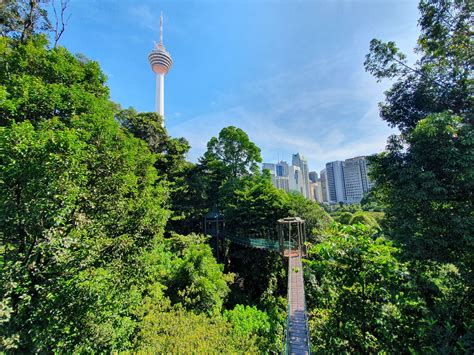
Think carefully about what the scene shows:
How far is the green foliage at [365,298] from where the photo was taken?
314 cm

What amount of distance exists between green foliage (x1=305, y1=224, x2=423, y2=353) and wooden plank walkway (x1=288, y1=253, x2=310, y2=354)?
0.39 m

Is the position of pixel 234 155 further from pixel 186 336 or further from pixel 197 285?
pixel 186 336

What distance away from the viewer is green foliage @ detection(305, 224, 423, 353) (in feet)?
10.3

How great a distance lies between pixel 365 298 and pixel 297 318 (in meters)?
2.33

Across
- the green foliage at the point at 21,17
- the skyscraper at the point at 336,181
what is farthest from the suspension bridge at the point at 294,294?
the skyscraper at the point at 336,181

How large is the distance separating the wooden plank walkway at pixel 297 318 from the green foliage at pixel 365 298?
15.3 inches

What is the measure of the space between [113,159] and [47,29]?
6797 mm

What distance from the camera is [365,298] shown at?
11.2ft

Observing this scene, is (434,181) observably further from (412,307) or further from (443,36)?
(443,36)

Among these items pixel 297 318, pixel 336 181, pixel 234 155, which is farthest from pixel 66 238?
pixel 336 181

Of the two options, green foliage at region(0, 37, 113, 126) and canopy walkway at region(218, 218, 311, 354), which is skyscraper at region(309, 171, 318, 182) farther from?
green foliage at region(0, 37, 113, 126)

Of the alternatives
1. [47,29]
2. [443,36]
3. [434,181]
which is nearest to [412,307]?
[434,181]

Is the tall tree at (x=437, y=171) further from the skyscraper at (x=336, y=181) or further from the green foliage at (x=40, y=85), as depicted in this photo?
the skyscraper at (x=336, y=181)

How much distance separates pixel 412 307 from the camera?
335 centimetres
